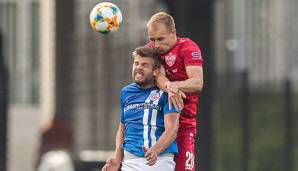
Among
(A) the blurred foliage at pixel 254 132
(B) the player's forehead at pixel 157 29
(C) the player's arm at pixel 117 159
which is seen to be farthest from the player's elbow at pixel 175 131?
(A) the blurred foliage at pixel 254 132

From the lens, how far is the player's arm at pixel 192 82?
33.0 ft

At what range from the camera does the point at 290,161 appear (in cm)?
2070

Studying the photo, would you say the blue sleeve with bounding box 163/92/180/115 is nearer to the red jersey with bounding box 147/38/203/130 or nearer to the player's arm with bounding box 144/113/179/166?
the player's arm with bounding box 144/113/179/166

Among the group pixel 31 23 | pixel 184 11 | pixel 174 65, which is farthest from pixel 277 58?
pixel 174 65

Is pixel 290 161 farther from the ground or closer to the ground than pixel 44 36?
closer to the ground

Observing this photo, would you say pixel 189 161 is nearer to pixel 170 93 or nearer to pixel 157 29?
pixel 170 93

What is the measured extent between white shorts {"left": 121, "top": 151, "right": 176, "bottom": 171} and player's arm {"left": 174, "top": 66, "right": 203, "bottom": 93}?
1.61 feet

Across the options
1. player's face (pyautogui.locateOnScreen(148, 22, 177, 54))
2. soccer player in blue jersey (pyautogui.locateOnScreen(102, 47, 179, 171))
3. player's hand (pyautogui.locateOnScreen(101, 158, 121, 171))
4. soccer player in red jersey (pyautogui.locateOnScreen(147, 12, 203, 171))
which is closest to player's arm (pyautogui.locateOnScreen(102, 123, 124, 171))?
player's hand (pyautogui.locateOnScreen(101, 158, 121, 171))

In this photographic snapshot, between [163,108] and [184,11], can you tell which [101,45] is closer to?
[184,11]

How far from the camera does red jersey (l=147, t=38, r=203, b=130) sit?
10156mm

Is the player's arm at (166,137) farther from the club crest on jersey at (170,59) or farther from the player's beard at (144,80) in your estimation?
the club crest on jersey at (170,59)

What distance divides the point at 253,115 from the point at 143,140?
11.0m

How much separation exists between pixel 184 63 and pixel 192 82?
19cm

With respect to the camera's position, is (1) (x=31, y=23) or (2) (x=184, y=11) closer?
(2) (x=184, y=11)
